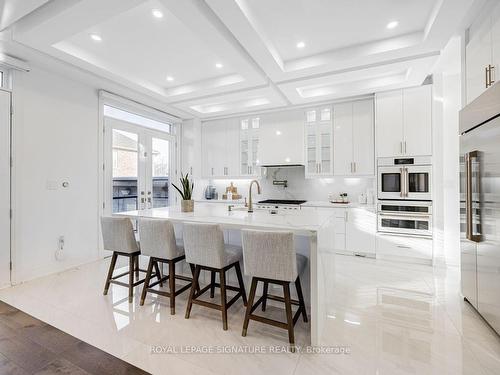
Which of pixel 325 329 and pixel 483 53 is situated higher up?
pixel 483 53

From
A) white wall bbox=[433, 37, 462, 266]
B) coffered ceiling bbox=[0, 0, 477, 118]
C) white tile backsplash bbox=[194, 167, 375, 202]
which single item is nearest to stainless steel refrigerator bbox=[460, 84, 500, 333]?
coffered ceiling bbox=[0, 0, 477, 118]

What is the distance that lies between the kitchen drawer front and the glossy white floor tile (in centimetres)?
59

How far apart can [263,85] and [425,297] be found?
11.3 ft

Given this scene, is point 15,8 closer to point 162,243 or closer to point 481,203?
point 162,243

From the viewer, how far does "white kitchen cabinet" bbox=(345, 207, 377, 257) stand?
4.11 m

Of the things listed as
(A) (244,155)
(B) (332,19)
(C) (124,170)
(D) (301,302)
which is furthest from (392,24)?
(C) (124,170)

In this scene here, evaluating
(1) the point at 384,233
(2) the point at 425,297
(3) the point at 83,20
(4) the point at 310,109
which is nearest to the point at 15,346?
(3) the point at 83,20

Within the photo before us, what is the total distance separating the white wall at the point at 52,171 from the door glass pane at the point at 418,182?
5026 mm

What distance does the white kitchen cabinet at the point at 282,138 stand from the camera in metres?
4.87

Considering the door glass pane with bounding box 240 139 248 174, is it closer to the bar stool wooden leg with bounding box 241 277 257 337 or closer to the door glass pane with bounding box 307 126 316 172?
the door glass pane with bounding box 307 126 316 172

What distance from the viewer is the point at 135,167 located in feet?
15.5

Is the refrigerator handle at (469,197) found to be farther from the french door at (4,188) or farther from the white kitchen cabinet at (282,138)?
the french door at (4,188)

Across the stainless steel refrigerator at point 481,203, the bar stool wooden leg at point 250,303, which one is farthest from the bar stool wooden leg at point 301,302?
the stainless steel refrigerator at point 481,203

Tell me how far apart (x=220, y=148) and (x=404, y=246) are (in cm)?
402
